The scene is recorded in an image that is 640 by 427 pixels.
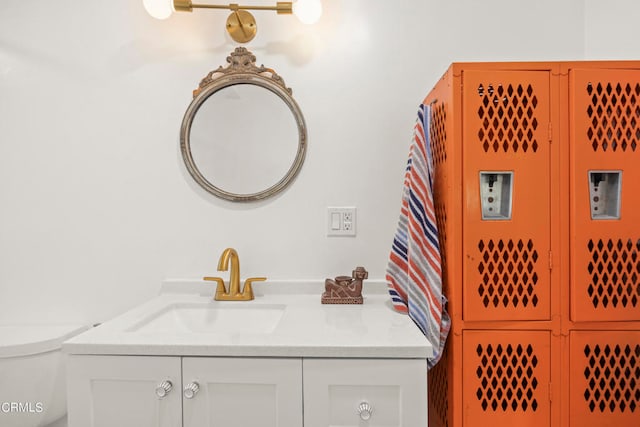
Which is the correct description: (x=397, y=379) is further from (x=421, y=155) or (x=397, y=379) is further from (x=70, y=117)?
(x=70, y=117)

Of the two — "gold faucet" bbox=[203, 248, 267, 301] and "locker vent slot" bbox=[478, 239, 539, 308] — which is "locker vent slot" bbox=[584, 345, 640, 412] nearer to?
"locker vent slot" bbox=[478, 239, 539, 308]

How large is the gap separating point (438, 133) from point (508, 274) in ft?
1.75

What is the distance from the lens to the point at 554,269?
125 cm

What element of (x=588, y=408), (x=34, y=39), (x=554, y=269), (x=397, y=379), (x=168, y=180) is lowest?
(x=588, y=408)

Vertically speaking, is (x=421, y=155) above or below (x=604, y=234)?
above

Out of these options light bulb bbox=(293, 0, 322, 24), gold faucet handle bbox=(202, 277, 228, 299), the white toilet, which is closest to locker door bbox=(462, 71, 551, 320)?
light bulb bbox=(293, 0, 322, 24)

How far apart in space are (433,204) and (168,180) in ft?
3.71

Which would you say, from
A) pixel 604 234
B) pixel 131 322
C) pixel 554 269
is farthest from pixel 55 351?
pixel 604 234

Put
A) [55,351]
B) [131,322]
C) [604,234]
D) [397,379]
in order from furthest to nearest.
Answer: [55,351]
[131,322]
[604,234]
[397,379]

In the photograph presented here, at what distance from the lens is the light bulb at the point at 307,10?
1.61m

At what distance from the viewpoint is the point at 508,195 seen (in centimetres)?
126

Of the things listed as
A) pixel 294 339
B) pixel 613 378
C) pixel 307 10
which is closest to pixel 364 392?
pixel 294 339

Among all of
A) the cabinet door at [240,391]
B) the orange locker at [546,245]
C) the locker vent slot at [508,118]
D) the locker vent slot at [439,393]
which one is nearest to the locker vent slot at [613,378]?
the orange locker at [546,245]

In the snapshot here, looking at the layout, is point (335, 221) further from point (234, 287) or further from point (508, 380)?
point (508, 380)
